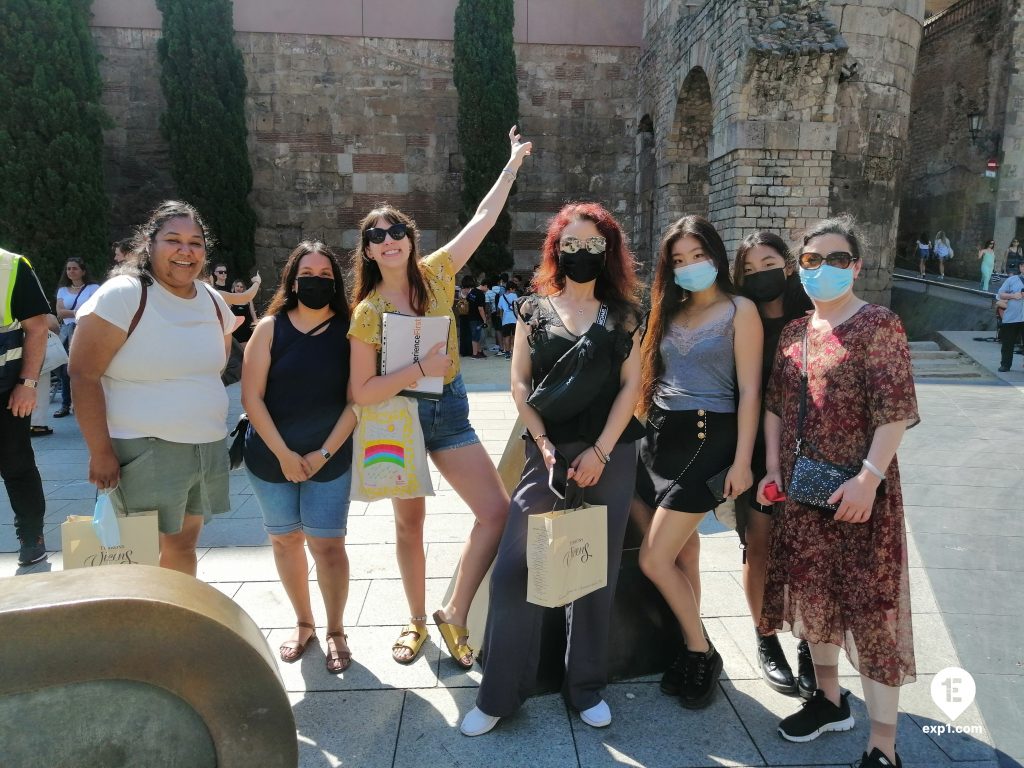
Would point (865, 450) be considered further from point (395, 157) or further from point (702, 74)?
point (395, 157)

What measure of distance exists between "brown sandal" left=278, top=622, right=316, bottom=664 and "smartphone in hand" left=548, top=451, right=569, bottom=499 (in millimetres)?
1370

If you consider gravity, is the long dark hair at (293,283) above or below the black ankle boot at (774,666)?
above

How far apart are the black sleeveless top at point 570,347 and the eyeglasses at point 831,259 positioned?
604 mm

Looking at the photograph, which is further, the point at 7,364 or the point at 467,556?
the point at 7,364

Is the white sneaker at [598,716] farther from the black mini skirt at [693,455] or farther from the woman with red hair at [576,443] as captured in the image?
the black mini skirt at [693,455]

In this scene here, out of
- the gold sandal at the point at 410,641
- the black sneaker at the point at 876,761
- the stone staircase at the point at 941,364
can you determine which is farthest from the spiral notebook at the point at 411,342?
the stone staircase at the point at 941,364

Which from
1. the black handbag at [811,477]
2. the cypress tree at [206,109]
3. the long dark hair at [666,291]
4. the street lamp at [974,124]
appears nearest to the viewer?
the black handbag at [811,477]

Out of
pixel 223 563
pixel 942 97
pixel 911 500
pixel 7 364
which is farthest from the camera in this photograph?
pixel 942 97

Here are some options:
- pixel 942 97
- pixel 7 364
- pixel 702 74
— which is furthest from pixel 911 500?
pixel 942 97

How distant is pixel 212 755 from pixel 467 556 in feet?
4.34

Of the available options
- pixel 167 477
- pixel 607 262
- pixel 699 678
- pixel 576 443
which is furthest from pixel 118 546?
pixel 699 678

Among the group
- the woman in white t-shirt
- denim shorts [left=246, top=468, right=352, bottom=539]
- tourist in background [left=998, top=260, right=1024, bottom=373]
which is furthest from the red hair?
tourist in background [left=998, top=260, right=1024, bottom=373]

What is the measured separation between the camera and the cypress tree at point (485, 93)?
543 inches

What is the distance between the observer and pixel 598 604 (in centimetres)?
248
